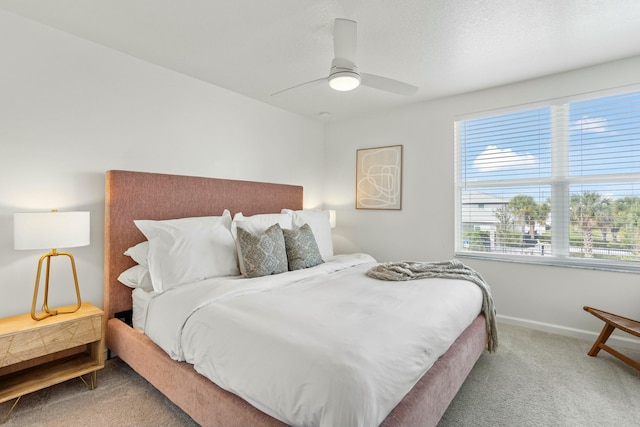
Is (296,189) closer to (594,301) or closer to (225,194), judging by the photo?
(225,194)

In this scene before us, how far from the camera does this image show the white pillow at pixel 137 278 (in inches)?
92.3

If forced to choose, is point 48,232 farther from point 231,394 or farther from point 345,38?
point 345,38

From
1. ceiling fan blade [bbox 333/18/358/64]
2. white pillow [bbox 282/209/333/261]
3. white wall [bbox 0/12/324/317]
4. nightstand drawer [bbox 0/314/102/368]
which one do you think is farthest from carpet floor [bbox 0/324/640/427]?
ceiling fan blade [bbox 333/18/358/64]

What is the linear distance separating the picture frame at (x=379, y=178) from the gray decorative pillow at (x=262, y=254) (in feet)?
6.42

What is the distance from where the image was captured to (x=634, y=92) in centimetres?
279

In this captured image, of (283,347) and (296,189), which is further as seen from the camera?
(296,189)

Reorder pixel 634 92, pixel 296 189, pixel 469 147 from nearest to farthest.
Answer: pixel 634 92, pixel 469 147, pixel 296 189

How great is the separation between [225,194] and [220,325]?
1.87 metres

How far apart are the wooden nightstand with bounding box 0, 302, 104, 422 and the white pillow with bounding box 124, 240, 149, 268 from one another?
418mm

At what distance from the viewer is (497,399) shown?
2016 mm

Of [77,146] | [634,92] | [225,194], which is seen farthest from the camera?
[225,194]

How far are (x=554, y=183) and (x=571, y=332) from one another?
1428 millimetres

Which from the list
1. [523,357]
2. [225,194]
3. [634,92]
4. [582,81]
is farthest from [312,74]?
[523,357]

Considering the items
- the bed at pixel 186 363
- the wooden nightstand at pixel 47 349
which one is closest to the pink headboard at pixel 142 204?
the bed at pixel 186 363
